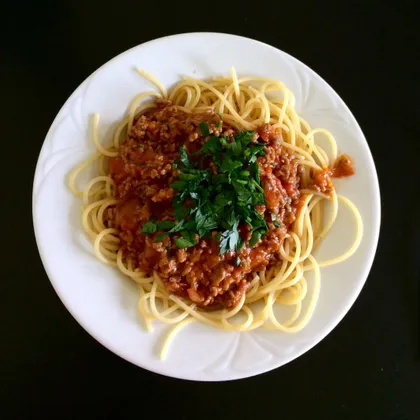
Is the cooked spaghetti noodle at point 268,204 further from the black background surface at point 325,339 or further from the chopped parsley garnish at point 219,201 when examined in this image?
the black background surface at point 325,339

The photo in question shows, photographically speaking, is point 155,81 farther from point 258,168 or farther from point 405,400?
point 405,400

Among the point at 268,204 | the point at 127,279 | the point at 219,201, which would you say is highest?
the point at 268,204

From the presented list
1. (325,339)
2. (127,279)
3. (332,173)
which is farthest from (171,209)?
(325,339)

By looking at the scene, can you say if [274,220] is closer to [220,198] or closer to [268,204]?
[268,204]

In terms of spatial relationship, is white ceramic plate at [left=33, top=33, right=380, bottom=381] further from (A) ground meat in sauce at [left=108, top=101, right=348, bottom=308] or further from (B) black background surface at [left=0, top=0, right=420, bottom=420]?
(B) black background surface at [left=0, top=0, right=420, bottom=420]

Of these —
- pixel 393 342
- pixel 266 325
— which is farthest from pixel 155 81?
pixel 393 342

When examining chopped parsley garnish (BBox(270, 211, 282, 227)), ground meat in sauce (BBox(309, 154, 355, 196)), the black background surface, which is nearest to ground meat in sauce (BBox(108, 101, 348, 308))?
chopped parsley garnish (BBox(270, 211, 282, 227))
